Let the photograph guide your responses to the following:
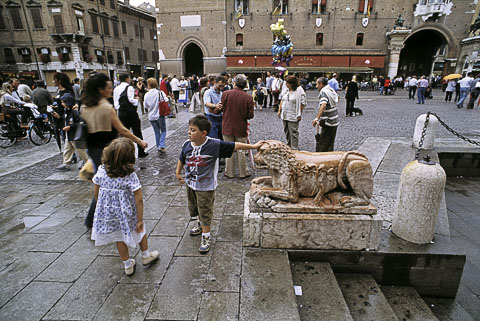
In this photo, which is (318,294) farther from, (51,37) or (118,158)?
(51,37)

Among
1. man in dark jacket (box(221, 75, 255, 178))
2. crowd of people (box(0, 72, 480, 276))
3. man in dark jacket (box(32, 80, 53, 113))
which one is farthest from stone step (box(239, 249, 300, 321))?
man in dark jacket (box(32, 80, 53, 113))

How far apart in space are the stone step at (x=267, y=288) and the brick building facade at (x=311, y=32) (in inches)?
1176

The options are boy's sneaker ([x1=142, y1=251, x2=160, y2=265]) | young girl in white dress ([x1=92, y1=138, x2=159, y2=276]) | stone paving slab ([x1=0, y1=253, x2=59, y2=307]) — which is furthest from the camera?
boy's sneaker ([x1=142, y1=251, x2=160, y2=265])

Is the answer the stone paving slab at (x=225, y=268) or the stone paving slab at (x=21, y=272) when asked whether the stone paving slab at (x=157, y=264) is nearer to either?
the stone paving slab at (x=225, y=268)

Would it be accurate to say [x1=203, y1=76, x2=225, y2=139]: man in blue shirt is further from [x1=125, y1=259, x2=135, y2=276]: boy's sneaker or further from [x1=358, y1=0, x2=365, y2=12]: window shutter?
[x1=358, y1=0, x2=365, y2=12]: window shutter

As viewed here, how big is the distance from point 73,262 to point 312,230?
263 cm

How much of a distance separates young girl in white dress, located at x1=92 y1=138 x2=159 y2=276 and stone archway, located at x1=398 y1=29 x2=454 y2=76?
38971 millimetres

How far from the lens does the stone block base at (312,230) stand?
9.45ft

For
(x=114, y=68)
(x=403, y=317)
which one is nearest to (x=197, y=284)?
(x=403, y=317)

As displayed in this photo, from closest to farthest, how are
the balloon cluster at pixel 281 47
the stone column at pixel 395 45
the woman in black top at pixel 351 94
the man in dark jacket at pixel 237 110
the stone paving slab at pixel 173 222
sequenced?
the stone paving slab at pixel 173 222, the man in dark jacket at pixel 237 110, the woman in black top at pixel 351 94, the balloon cluster at pixel 281 47, the stone column at pixel 395 45

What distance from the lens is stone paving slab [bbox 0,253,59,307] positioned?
2568 millimetres

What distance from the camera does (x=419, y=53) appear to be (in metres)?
34.4

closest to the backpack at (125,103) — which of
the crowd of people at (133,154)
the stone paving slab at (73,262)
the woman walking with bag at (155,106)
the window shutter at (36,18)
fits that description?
the woman walking with bag at (155,106)

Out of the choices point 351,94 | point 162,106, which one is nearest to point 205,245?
point 162,106
